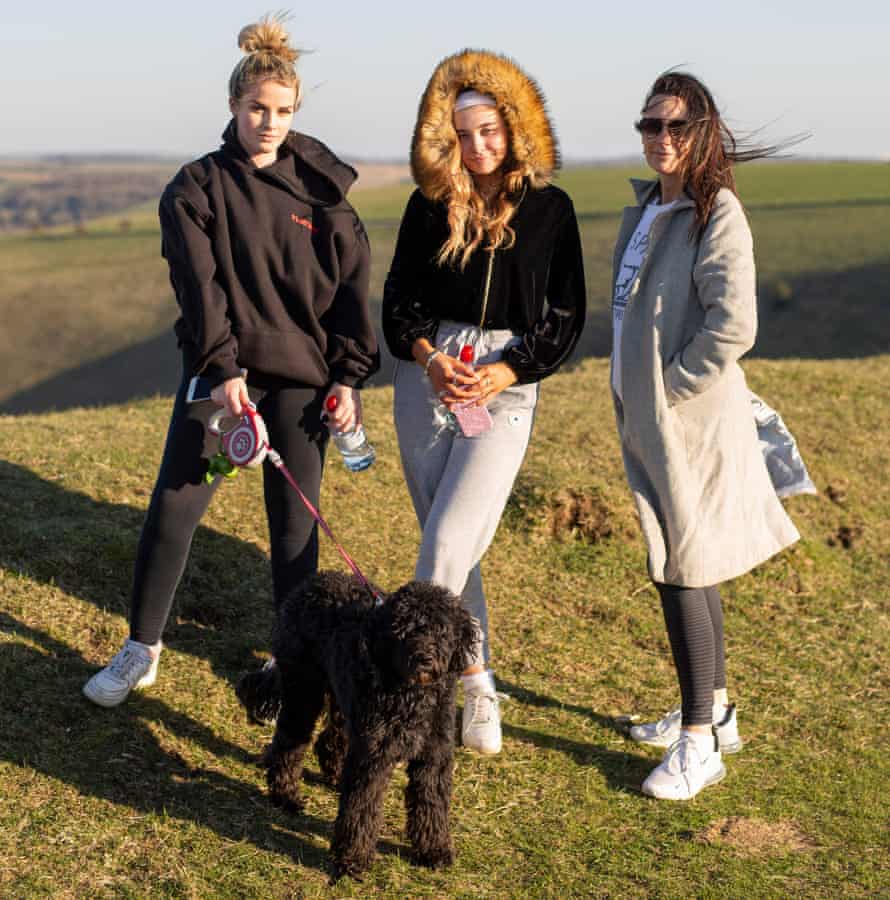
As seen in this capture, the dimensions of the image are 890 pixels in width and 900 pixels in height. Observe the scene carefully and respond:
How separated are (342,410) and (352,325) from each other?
36 cm

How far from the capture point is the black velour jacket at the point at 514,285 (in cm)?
438

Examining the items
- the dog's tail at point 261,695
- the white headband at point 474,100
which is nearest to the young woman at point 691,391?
the white headband at point 474,100

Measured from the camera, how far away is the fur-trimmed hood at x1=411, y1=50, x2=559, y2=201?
4.28 m

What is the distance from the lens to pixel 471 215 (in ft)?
14.3

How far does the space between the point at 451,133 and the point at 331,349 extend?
986mm

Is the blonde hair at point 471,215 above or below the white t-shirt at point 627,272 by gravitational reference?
above

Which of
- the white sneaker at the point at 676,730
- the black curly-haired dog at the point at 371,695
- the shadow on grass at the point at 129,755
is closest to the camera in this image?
the black curly-haired dog at the point at 371,695

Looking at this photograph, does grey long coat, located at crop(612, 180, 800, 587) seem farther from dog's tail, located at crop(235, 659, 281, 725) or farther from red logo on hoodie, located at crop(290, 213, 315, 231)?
dog's tail, located at crop(235, 659, 281, 725)

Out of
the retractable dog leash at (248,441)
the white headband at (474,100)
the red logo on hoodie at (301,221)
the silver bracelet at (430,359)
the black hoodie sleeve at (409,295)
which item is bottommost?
the retractable dog leash at (248,441)

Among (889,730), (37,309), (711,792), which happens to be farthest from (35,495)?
(37,309)

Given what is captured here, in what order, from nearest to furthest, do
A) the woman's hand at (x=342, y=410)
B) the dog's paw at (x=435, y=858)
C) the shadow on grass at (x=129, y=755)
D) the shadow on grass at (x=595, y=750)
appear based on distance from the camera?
the dog's paw at (x=435, y=858)
the shadow on grass at (x=129, y=755)
the woman's hand at (x=342, y=410)
the shadow on grass at (x=595, y=750)

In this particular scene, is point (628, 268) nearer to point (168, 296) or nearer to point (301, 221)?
point (301, 221)

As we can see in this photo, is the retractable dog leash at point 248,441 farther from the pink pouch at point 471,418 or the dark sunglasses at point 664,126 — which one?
the dark sunglasses at point 664,126

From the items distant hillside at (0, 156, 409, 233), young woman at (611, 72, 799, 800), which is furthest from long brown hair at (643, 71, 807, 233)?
distant hillside at (0, 156, 409, 233)
